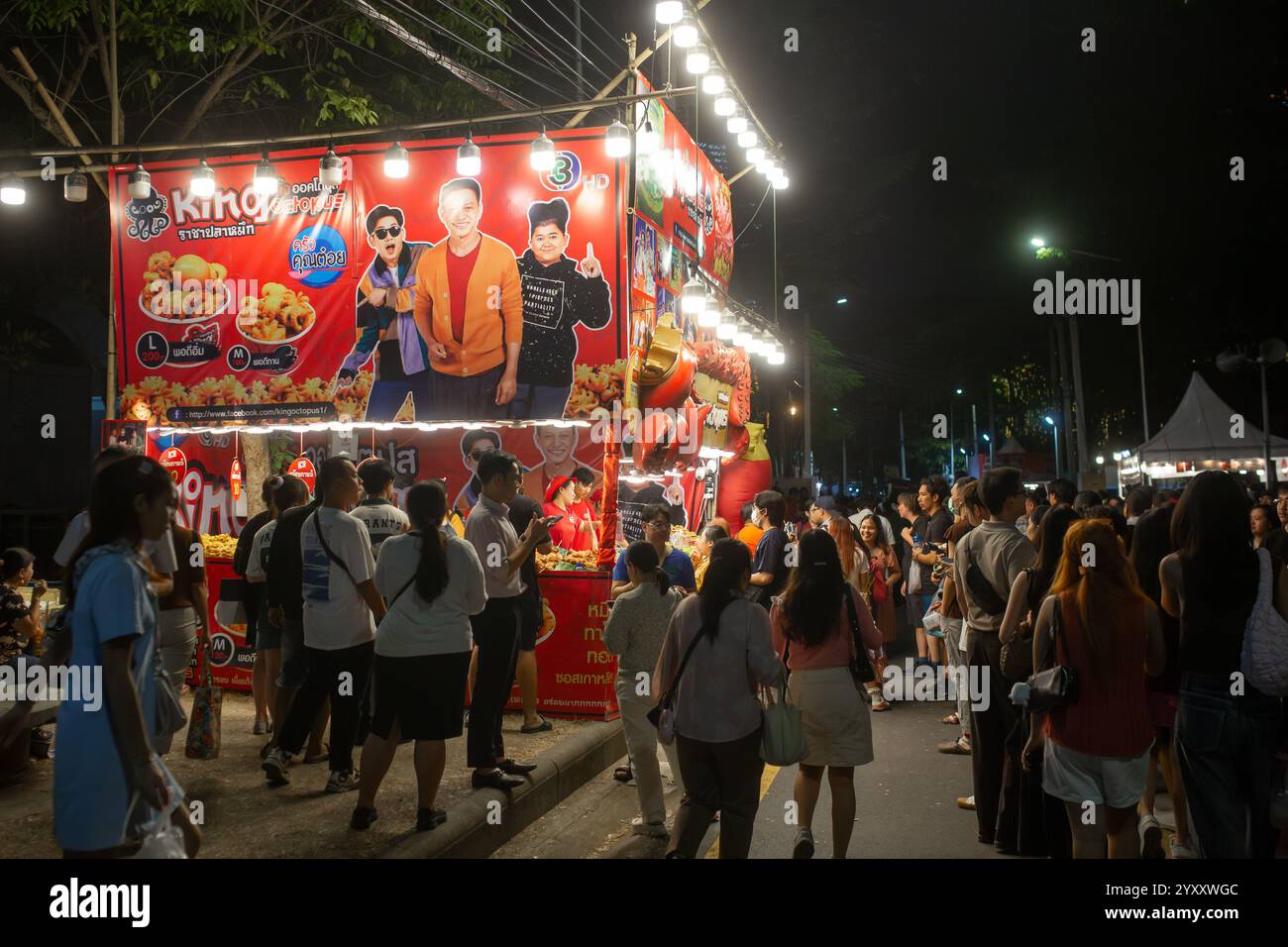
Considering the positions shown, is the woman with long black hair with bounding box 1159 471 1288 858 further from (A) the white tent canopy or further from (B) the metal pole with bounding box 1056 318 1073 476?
(B) the metal pole with bounding box 1056 318 1073 476

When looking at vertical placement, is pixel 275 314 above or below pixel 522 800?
above

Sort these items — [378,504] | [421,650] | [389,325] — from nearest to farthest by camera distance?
[421,650], [378,504], [389,325]

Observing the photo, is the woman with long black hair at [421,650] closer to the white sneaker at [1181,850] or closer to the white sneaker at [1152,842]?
the white sneaker at [1152,842]

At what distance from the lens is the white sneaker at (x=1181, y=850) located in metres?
5.43

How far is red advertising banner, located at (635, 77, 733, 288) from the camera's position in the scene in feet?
33.0

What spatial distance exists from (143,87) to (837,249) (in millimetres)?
19349

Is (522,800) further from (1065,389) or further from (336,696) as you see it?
(1065,389)

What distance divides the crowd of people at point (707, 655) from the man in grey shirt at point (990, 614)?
17 mm

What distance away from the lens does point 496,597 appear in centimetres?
677

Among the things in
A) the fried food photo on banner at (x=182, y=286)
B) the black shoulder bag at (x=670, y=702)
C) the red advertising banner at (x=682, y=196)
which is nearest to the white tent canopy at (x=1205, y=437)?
the red advertising banner at (x=682, y=196)

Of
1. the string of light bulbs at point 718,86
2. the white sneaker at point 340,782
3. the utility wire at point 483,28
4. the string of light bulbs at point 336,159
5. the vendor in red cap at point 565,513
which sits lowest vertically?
the white sneaker at point 340,782

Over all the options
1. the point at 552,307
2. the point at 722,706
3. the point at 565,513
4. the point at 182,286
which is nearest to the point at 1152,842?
the point at 722,706

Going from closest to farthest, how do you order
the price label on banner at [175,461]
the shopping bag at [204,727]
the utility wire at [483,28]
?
1. the shopping bag at [204,727]
2. the price label on banner at [175,461]
3. the utility wire at [483,28]

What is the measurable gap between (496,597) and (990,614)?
3209 mm
